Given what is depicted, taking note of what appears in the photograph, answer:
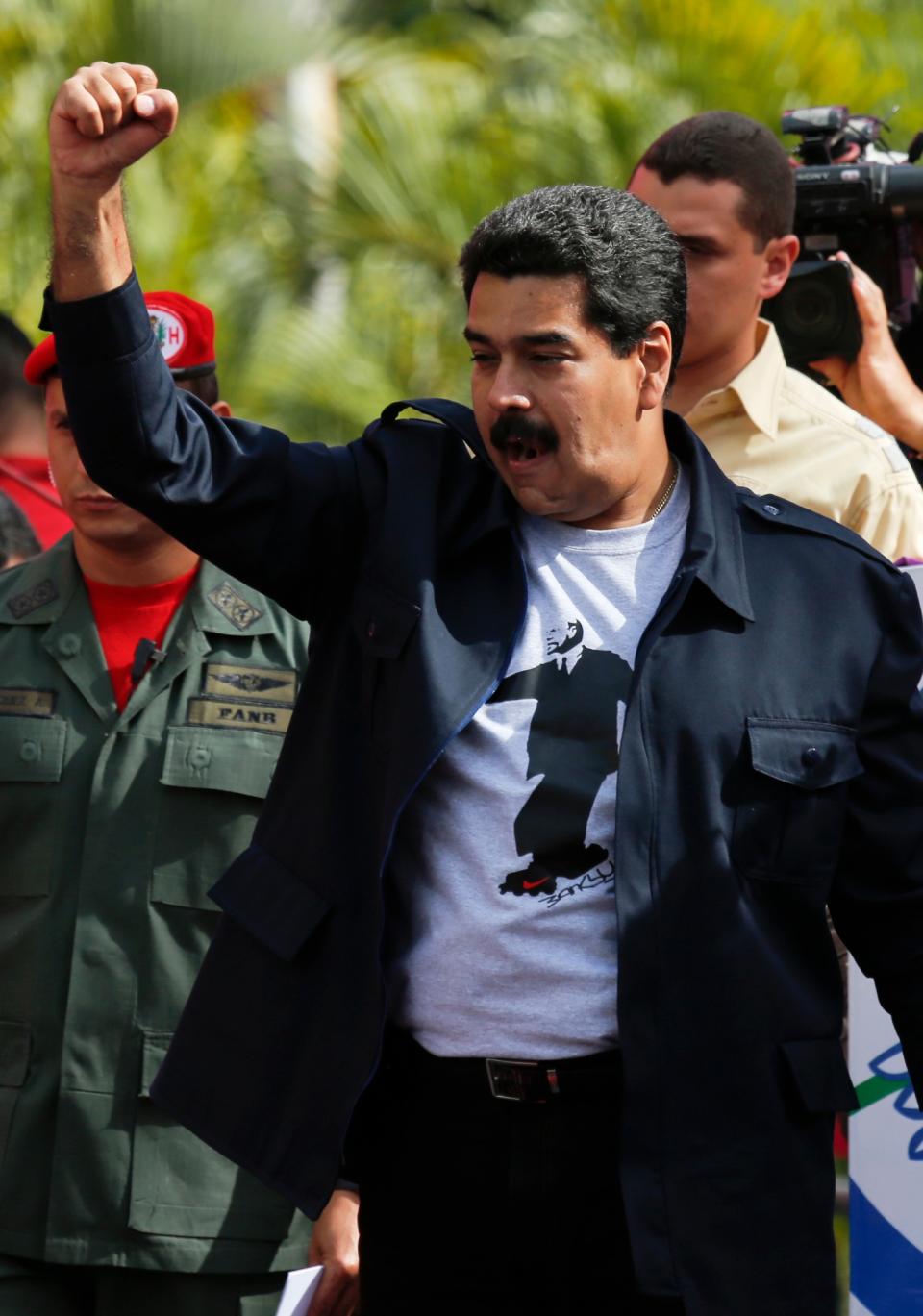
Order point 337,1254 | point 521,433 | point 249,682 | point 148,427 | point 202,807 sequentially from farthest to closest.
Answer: point 249,682 → point 202,807 → point 337,1254 → point 521,433 → point 148,427

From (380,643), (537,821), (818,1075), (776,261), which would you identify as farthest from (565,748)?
(776,261)

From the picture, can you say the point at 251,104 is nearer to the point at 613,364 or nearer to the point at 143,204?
the point at 143,204

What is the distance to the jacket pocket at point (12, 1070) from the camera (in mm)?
3232

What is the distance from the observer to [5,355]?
5.81 meters

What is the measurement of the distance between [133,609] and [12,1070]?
786 mm

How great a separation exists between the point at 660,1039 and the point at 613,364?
0.83 meters

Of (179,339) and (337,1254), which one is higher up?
(179,339)

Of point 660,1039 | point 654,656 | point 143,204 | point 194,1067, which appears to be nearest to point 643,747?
point 654,656

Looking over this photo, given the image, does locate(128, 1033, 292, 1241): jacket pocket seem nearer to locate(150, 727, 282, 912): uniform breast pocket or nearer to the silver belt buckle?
locate(150, 727, 282, 912): uniform breast pocket

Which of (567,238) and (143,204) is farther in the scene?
(143,204)

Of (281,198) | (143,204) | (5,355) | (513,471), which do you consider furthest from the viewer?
(281,198)

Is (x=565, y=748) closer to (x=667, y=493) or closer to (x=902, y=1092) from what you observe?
(x=667, y=493)

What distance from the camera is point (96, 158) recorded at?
222cm

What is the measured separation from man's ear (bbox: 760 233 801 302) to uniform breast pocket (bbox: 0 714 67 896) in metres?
1.55
